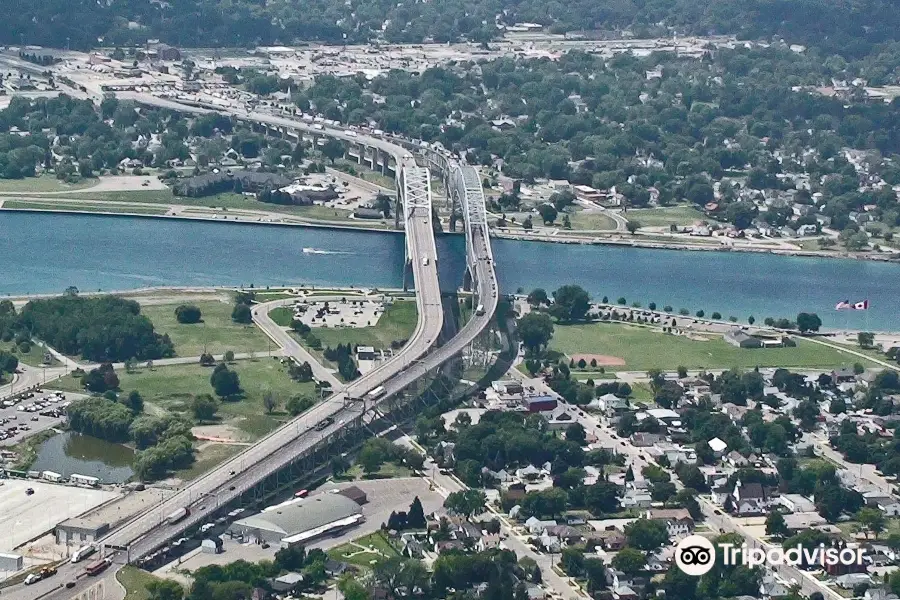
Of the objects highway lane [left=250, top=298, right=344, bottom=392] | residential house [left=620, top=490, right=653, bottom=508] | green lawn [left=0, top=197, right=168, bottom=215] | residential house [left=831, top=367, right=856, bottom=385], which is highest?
residential house [left=620, top=490, right=653, bottom=508]

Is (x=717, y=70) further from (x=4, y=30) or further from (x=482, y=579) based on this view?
(x=482, y=579)

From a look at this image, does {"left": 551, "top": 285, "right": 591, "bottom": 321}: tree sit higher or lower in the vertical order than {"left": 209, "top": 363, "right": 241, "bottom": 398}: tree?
lower

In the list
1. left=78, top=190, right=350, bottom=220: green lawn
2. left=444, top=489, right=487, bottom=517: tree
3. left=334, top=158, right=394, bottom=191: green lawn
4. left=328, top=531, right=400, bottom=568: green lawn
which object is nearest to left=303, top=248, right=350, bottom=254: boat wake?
left=78, top=190, right=350, bottom=220: green lawn

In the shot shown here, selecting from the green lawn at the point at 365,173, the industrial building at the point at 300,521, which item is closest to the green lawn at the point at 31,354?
the industrial building at the point at 300,521

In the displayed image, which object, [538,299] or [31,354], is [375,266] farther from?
[31,354]

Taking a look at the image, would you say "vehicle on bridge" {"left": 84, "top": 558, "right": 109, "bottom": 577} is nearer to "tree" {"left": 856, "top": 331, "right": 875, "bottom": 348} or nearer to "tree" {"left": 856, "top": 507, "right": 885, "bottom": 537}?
"tree" {"left": 856, "top": 507, "right": 885, "bottom": 537}

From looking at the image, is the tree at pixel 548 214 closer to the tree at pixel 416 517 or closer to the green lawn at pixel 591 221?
the green lawn at pixel 591 221
